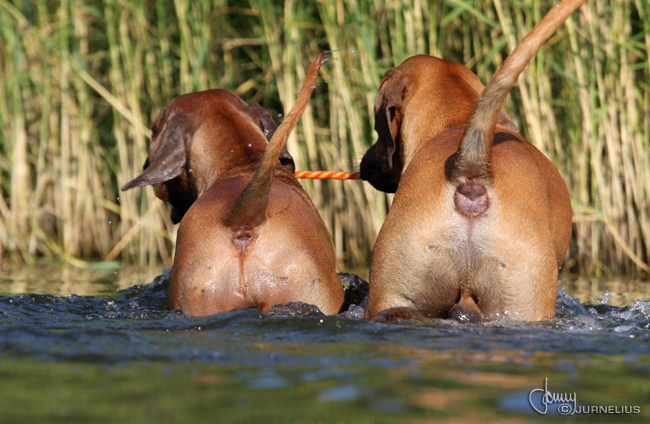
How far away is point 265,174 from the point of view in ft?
10.4

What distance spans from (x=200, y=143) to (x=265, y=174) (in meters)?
1.40

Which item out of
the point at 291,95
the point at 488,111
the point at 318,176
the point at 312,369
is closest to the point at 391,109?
the point at 318,176

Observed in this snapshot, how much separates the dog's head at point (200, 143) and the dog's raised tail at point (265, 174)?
0.93 m

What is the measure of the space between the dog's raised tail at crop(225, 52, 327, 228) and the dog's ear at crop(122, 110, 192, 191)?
1187 millimetres

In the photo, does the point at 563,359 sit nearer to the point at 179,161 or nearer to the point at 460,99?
the point at 460,99

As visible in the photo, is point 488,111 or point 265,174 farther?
point 265,174

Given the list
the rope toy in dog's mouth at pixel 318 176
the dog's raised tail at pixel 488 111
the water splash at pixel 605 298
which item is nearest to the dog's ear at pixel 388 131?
the rope toy in dog's mouth at pixel 318 176

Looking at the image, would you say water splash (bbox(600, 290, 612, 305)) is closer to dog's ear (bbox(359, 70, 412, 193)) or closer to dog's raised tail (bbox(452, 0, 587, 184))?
dog's ear (bbox(359, 70, 412, 193))

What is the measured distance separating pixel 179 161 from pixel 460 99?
1.80m

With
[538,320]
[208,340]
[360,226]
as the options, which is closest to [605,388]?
[538,320]

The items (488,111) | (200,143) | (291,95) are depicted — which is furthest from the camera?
(291,95)

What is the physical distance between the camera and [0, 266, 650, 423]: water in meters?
1.87
